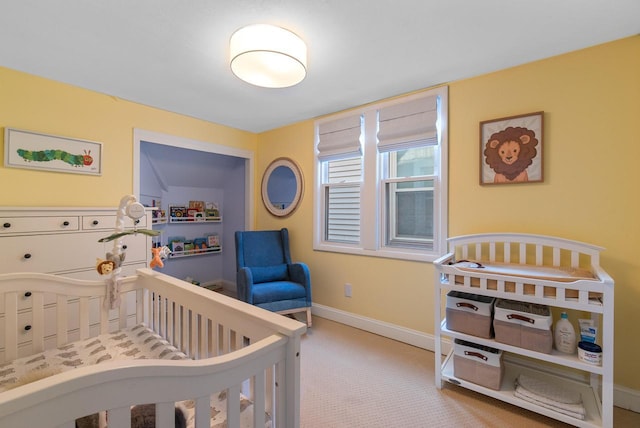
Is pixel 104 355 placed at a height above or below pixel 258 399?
below

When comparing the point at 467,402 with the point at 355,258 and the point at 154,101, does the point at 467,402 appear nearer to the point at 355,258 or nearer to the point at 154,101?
the point at 355,258

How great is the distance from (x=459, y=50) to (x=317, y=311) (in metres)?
2.60

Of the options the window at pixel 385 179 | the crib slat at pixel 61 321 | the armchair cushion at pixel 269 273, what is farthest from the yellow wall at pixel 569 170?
the crib slat at pixel 61 321

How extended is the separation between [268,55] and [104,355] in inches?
69.1

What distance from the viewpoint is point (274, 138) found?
11.4 ft

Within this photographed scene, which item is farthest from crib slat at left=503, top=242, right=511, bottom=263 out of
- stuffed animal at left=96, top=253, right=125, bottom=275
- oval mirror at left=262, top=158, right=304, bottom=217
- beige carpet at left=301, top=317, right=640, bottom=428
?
stuffed animal at left=96, top=253, right=125, bottom=275

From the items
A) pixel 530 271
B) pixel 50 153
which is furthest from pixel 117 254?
pixel 530 271

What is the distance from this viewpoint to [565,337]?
1.51 meters

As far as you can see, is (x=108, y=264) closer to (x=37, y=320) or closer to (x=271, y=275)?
(x=37, y=320)

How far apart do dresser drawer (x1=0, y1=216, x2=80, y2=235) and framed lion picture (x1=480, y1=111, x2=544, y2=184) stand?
309cm

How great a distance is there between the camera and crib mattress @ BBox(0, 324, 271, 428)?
1.11m

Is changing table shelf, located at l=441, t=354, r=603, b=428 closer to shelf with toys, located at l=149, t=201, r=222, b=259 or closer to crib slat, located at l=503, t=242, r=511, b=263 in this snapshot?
crib slat, located at l=503, t=242, r=511, b=263

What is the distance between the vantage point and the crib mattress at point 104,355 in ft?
3.63

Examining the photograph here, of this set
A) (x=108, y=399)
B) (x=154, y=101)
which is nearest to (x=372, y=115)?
(x=154, y=101)
